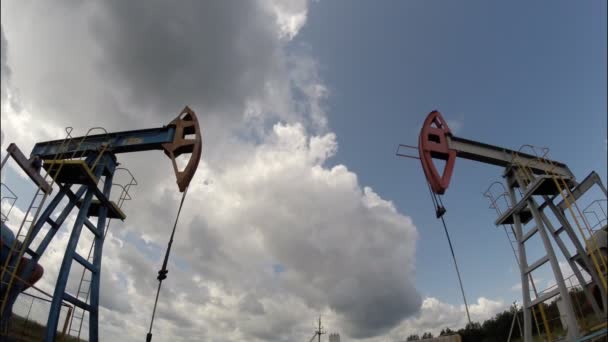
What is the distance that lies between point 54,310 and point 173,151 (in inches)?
179

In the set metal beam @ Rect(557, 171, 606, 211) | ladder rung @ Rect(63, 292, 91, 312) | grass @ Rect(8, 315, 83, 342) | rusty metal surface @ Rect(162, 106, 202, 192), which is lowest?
grass @ Rect(8, 315, 83, 342)

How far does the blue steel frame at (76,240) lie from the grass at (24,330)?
277 millimetres

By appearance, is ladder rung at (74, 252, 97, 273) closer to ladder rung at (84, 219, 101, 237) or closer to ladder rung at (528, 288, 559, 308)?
ladder rung at (84, 219, 101, 237)

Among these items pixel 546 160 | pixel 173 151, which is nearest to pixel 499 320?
pixel 546 160

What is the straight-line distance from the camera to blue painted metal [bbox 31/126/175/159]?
10.4 m

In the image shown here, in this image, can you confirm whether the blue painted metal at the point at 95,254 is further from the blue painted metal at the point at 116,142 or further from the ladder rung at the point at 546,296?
the ladder rung at the point at 546,296

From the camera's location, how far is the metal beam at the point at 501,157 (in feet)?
35.4

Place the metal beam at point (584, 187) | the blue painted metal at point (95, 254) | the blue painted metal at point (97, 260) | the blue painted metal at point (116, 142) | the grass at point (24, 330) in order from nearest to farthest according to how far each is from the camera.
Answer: the grass at point (24, 330), the blue painted metal at point (95, 254), the metal beam at point (584, 187), the blue painted metal at point (97, 260), the blue painted metal at point (116, 142)

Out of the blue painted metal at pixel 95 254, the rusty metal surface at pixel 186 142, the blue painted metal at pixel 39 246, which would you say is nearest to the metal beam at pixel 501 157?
A: the rusty metal surface at pixel 186 142

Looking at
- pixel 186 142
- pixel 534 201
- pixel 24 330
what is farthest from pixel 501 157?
pixel 24 330

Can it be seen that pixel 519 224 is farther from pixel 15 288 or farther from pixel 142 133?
pixel 15 288

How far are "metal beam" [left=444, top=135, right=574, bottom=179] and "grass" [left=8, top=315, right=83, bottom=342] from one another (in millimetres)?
11174

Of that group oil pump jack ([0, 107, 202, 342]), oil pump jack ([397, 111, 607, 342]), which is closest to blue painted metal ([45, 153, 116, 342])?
oil pump jack ([0, 107, 202, 342])

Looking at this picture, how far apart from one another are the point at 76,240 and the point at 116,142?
302cm
